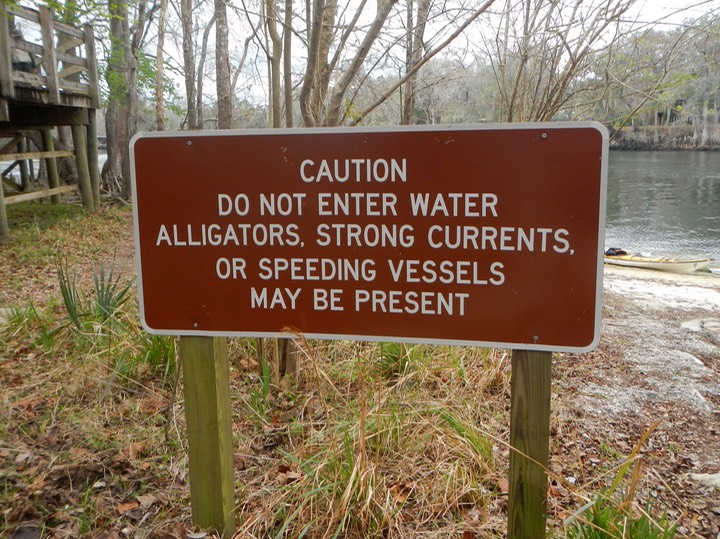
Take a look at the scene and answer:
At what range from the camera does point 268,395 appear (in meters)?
3.41

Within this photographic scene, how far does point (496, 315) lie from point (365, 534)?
1.04 m

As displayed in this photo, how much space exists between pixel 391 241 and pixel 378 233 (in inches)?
1.8

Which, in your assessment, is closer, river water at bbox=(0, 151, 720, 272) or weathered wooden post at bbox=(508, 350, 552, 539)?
weathered wooden post at bbox=(508, 350, 552, 539)

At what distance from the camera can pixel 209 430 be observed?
6.53ft

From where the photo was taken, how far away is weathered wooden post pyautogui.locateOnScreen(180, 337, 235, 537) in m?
1.95

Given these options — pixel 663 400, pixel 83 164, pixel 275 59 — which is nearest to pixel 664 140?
pixel 83 164

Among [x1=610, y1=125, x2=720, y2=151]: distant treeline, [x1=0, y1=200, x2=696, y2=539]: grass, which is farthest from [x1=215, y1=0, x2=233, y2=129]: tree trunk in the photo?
[x1=610, y1=125, x2=720, y2=151]: distant treeline

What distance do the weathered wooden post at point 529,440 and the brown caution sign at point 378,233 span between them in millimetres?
92

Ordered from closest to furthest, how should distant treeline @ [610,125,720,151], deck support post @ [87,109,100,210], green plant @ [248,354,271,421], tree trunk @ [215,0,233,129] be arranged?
green plant @ [248,354,271,421] → tree trunk @ [215,0,233,129] → deck support post @ [87,109,100,210] → distant treeline @ [610,125,720,151]

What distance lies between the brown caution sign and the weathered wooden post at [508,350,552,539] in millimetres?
92

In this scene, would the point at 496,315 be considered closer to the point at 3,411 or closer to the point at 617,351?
the point at 3,411

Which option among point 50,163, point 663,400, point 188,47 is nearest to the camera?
point 663,400

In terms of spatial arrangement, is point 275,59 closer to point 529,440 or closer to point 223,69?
point 529,440

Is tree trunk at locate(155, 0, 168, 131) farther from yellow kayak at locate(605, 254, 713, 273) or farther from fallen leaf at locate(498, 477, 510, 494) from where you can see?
fallen leaf at locate(498, 477, 510, 494)
